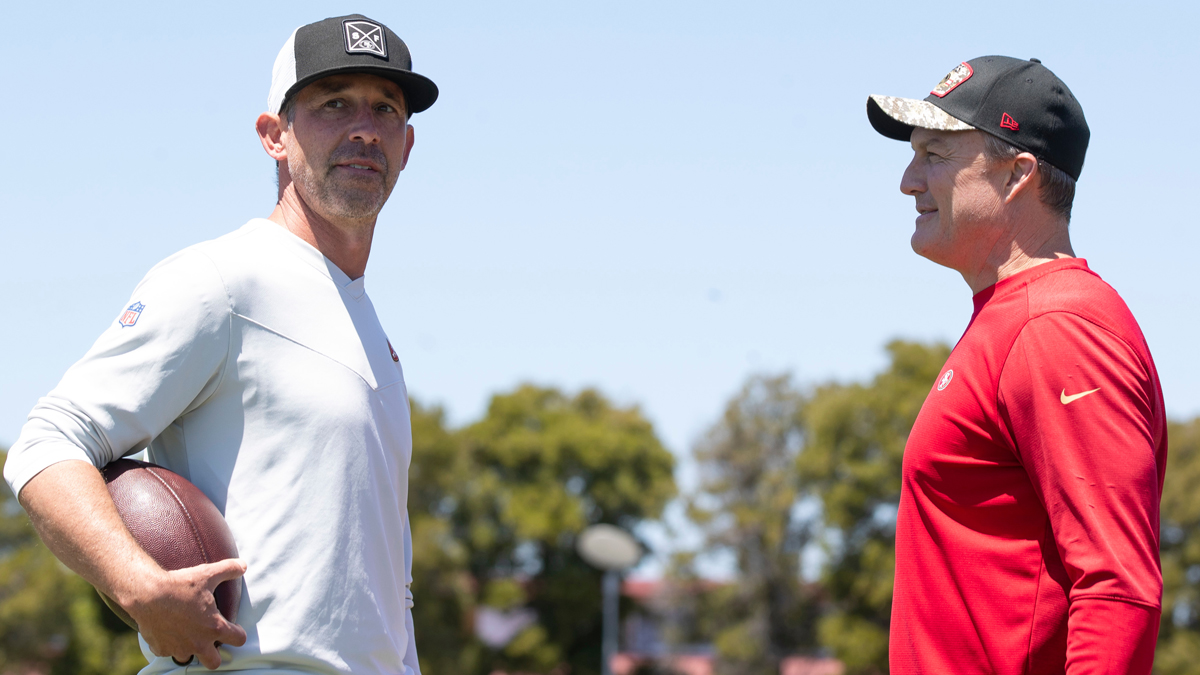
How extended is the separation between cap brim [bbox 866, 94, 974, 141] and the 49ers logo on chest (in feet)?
2.41

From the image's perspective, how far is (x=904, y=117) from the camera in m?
3.40

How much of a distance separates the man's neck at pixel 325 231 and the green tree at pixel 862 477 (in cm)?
3713

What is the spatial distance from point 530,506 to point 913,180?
145ft

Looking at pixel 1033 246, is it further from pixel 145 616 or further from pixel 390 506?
pixel 145 616

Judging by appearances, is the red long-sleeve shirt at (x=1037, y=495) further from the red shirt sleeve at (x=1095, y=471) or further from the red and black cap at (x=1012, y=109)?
the red and black cap at (x=1012, y=109)

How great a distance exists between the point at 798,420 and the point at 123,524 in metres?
46.6

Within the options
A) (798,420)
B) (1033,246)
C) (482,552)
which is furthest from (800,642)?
(1033,246)

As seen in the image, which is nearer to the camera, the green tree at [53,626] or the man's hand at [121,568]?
the man's hand at [121,568]

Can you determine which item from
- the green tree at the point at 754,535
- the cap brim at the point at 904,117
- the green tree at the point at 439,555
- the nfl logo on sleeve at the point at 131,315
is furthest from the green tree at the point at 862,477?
the nfl logo on sleeve at the point at 131,315

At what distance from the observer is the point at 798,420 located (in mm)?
48125

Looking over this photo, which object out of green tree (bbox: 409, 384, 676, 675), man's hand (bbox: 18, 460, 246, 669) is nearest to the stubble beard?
man's hand (bbox: 18, 460, 246, 669)

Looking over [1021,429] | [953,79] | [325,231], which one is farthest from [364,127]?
[1021,429]

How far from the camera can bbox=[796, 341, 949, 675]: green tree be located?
128ft

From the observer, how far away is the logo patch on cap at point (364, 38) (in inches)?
132
